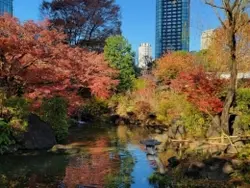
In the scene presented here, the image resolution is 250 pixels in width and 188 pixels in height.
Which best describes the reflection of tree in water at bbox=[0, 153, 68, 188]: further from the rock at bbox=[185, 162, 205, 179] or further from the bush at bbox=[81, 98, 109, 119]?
the bush at bbox=[81, 98, 109, 119]

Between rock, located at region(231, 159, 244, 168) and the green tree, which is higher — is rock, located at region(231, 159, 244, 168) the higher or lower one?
the lower one

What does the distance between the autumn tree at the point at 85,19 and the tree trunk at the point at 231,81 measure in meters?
19.4

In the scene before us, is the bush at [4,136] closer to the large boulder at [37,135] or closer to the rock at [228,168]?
the large boulder at [37,135]

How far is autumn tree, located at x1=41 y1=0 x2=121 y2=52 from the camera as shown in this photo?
28.5 m

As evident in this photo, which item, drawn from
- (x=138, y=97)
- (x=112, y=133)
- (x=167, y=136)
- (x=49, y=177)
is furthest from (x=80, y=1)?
(x=49, y=177)

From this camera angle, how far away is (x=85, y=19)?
28547mm

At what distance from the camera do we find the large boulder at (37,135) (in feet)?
38.2

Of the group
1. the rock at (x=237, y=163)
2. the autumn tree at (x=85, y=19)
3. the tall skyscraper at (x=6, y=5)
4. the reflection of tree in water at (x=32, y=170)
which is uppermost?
the tall skyscraper at (x=6, y=5)

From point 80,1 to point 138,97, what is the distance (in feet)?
34.8

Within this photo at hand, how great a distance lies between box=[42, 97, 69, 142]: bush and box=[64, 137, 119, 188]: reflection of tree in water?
183 centimetres

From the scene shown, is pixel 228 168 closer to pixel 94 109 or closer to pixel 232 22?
pixel 232 22

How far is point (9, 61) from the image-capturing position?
12.7 m

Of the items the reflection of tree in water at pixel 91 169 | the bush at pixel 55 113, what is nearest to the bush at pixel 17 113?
the bush at pixel 55 113

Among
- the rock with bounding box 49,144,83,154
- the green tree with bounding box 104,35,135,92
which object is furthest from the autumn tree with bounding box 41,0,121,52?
the rock with bounding box 49,144,83,154
